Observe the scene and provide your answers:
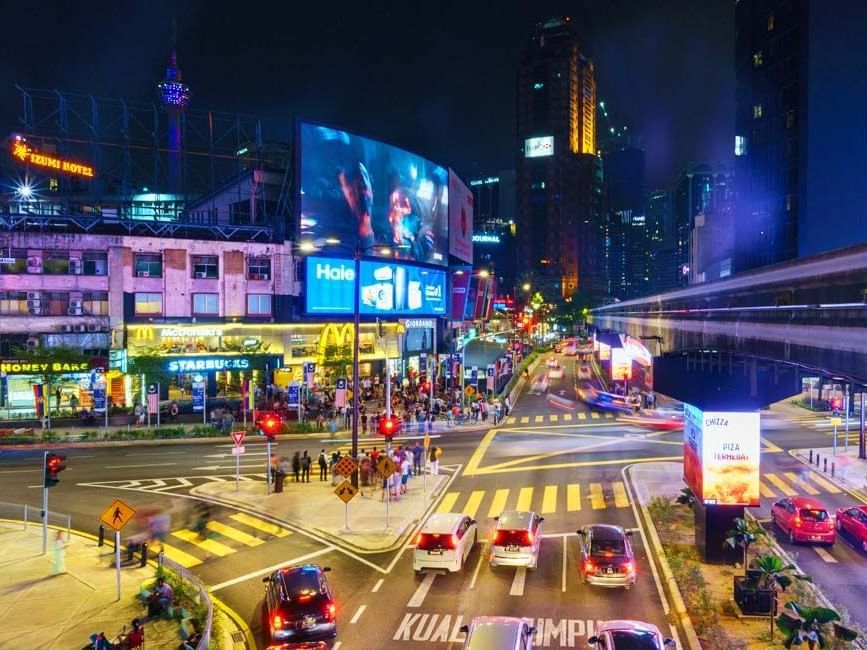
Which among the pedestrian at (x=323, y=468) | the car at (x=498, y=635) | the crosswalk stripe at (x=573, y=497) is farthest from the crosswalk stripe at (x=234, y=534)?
the crosswalk stripe at (x=573, y=497)

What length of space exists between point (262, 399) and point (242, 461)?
1825cm

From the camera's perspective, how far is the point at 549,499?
27109 mm

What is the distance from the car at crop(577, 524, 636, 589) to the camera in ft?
57.3

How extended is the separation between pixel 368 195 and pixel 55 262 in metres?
27.4

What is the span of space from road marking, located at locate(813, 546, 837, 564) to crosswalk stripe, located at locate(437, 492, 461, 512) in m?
12.3

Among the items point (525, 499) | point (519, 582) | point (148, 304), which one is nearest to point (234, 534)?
point (519, 582)

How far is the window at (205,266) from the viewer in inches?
2136

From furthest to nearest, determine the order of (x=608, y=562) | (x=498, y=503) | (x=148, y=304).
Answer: (x=148, y=304) → (x=498, y=503) → (x=608, y=562)

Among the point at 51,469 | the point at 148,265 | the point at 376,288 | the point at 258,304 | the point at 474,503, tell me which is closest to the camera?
the point at 51,469

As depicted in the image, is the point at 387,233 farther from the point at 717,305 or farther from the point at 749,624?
the point at 749,624

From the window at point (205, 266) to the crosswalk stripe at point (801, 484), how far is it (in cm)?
4277

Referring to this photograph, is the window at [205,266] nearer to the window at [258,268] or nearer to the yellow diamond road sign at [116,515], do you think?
the window at [258,268]

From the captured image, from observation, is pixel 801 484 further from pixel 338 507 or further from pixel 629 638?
pixel 629 638

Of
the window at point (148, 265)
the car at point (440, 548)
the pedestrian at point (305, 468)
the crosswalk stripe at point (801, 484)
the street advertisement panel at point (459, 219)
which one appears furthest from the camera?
the street advertisement panel at point (459, 219)
